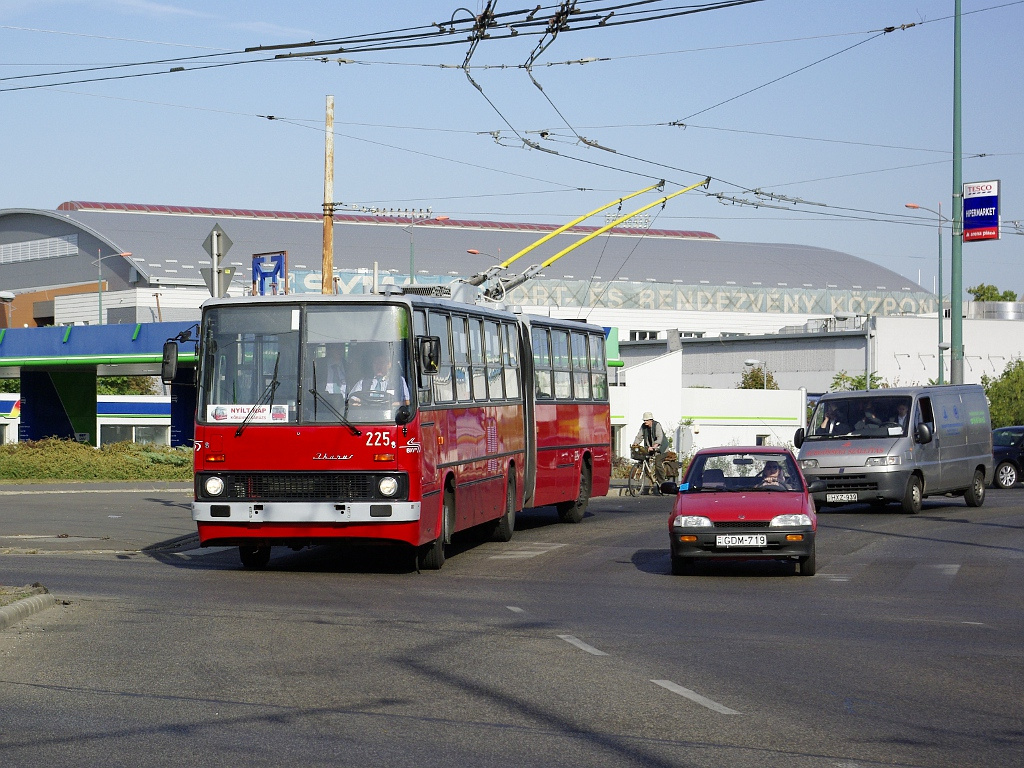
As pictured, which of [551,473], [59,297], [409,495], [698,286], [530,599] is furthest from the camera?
[698,286]

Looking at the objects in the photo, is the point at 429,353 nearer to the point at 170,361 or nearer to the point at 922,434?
the point at 170,361

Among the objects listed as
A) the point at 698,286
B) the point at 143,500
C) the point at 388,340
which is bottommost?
the point at 143,500

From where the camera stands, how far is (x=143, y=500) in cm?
2927

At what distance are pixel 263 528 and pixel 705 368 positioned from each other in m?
62.9

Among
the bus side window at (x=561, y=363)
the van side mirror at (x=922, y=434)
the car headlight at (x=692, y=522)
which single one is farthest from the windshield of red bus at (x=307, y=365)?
the van side mirror at (x=922, y=434)

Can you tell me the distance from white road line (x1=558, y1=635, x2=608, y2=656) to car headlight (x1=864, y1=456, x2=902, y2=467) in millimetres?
15925

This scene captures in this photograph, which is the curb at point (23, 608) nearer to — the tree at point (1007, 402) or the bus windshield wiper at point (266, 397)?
the bus windshield wiper at point (266, 397)

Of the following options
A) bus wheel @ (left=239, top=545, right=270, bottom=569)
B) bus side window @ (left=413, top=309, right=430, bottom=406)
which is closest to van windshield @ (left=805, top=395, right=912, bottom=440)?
bus side window @ (left=413, top=309, right=430, bottom=406)

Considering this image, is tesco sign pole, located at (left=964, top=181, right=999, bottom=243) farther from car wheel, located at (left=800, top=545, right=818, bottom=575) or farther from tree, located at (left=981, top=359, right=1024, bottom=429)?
tree, located at (left=981, top=359, right=1024, bottom=429)

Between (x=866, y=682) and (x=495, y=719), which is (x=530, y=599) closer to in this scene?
(x=866, y=682)

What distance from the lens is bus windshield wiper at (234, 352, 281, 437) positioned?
1526 cm

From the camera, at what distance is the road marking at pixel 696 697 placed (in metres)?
7.75

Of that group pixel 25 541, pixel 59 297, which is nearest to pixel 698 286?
pixel 59 297

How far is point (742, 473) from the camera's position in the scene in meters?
16.7
